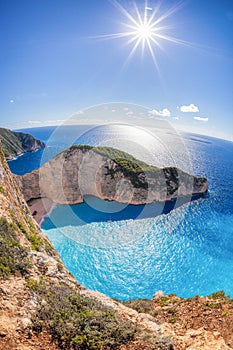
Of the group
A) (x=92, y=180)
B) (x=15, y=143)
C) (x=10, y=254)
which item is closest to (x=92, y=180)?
(x=92, y=180)

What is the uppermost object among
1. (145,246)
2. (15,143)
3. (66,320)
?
(15,143)

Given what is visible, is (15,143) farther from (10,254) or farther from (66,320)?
(66,320)

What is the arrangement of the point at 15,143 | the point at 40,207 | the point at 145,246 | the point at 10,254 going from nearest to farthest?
the point at 10,254
the point at 145,246
the point at 40,207
the point at 15,143

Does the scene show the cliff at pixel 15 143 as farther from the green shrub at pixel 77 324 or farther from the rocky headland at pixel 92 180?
the green shrub at pixel 77 324

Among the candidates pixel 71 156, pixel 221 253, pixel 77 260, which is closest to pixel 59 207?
pixel 71 156

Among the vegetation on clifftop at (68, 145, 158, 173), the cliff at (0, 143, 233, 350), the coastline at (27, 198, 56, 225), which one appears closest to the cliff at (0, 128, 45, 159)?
the coastline at (27, 198, 56, 225)
